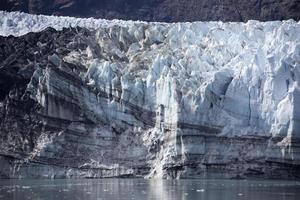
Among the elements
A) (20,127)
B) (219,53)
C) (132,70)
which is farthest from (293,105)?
(20,127)

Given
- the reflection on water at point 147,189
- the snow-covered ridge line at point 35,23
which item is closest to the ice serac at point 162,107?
the reflection on water at point 147,189

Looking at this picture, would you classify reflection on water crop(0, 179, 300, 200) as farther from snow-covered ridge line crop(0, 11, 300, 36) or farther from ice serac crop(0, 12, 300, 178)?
snow-covered ridge line crop(0, 11, 300, 36)

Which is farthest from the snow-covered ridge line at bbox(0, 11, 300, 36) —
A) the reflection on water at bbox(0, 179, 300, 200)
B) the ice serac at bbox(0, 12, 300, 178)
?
the reflection on water at bbox(0, 179, 300, 200)

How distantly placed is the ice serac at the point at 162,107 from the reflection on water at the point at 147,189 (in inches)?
37.1

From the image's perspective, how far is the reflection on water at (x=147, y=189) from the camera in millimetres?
28031

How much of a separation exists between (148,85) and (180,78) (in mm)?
1240

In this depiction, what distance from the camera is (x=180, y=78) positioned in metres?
35.0

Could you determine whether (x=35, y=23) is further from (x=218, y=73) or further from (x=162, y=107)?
(x=218, y=73)

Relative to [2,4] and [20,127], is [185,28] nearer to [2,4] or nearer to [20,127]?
[20,127]

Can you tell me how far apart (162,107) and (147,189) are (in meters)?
5.35

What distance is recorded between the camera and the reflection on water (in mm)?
28031

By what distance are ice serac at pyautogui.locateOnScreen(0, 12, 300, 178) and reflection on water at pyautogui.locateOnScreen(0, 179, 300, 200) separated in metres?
0.94

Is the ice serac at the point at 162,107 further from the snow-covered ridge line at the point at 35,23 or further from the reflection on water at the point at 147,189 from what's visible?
the snow-covered ridge line at the point at 35,23

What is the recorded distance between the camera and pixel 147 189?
3012cm
